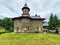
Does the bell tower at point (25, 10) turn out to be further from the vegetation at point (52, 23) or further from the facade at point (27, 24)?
the vegetation at point (52, 23)

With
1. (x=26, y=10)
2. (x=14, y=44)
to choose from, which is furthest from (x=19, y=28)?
(x=14, y=44)

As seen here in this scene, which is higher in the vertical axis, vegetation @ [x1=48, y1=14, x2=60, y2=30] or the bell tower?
the bell tower

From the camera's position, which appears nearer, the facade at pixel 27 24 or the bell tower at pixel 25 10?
the facade at pixel 27 24

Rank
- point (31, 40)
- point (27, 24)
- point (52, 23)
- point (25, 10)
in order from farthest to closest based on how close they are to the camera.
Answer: point (52, 23), point (25, 10), point (27, 24), point (31, 40)

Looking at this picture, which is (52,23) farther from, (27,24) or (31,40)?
(31,40)

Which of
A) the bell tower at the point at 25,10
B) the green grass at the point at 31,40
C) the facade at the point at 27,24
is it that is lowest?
the green grass at the point at 31,40

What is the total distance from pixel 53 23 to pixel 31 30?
34567mm

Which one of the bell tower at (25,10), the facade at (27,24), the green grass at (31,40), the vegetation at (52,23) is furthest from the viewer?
the vegetation at (52,23)

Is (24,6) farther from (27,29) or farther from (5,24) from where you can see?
(5,24)

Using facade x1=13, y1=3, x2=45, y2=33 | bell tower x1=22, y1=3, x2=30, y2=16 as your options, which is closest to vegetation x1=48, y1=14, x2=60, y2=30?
bell tower x1=22, y1=3, x2=30, y2=16

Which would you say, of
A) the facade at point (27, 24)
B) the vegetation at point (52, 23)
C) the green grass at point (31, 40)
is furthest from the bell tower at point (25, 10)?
the vegetation at point (52, 23)

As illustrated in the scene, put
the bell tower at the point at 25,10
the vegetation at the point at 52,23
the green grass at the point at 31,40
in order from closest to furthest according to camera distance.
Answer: the green grass at the point at 31,40 < the bell tower at the point at 25,10 < the vegetation at the point at 52,23

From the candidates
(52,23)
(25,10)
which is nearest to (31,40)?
(25,10)

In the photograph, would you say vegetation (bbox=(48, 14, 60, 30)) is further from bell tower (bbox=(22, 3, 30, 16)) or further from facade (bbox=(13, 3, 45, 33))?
facade (bbox=(13, 3, 45, 33))
